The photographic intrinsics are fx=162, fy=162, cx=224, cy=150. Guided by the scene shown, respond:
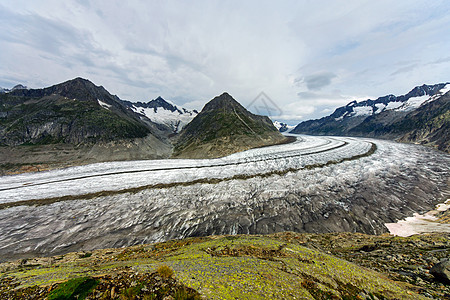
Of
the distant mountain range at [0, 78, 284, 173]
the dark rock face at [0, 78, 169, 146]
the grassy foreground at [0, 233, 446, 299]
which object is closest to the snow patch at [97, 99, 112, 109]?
the distant mountain range at [0, 78, 284, 173]

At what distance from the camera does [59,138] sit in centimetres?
8156

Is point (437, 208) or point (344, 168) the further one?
point (344, 168)

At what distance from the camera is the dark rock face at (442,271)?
7.59 meters

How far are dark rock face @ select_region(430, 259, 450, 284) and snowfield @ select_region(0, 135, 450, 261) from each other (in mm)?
9833

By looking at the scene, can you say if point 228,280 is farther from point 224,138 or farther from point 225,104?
point 225,104

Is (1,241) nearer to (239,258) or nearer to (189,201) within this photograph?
(189,201)

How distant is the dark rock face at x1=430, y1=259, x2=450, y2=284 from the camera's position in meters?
7.59

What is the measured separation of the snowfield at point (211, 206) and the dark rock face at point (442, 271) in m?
9.83

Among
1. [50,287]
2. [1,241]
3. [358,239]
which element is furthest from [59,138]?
[358,239]

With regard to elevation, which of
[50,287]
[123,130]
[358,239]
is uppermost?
[123,130]

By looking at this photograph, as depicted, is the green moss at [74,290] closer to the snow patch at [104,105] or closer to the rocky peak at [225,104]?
the rocky peak at [225,104]

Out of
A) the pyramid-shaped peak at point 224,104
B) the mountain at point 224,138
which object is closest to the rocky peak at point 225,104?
the pyramid-shaped peak at point 224,104

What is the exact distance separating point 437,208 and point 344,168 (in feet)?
57.1

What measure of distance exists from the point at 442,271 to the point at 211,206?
1967cm
